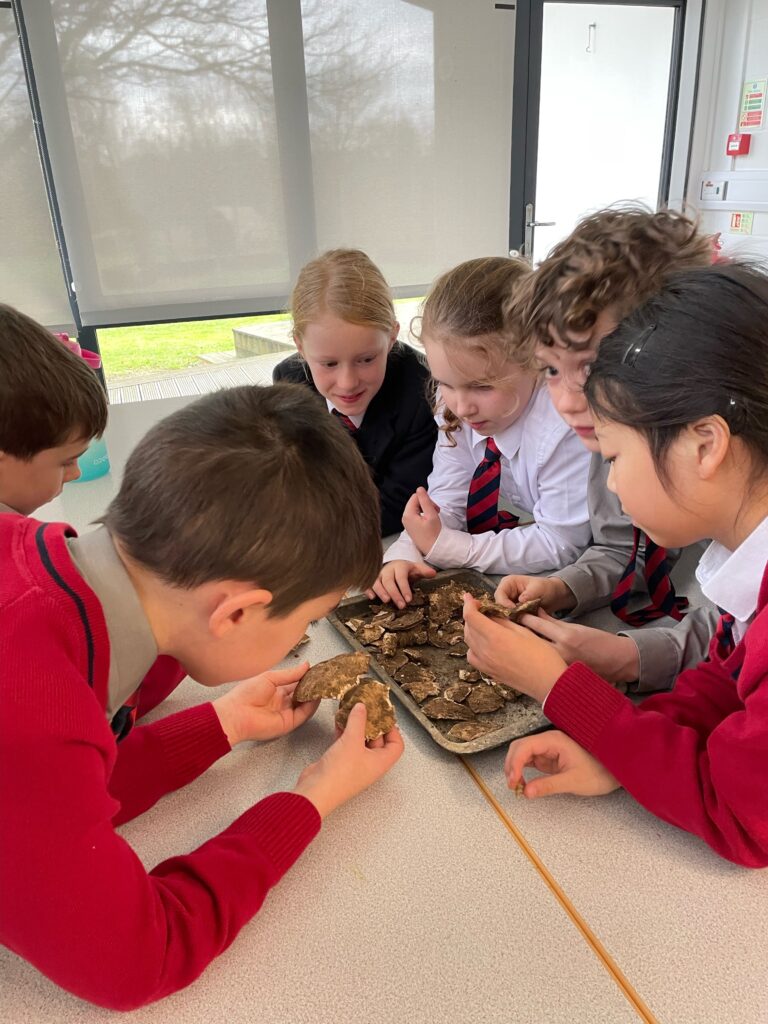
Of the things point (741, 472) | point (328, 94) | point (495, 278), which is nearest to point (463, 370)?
point (495, 278)

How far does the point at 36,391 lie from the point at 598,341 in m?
0.78

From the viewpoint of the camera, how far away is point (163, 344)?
3.41 metres

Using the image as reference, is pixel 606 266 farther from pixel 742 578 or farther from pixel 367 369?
pixel 367 369

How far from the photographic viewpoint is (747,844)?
65 cm

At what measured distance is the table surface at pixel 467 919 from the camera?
55cm

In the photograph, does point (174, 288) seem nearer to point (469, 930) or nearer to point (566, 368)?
point (566, 368)

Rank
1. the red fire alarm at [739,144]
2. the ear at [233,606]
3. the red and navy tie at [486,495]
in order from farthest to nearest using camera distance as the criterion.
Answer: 1. the red fire alarm at [739,144]
2. the red and navy tie at [486,495]
3. the ear at [233,606]

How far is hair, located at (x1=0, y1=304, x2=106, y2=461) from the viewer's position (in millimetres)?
954

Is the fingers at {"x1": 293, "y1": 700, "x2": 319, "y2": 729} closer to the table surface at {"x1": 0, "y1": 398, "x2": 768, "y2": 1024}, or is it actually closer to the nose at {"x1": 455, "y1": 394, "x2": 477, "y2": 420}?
the table surface at {"x1": 0, "y1": 398, "x2": 768, "y2": 1024}

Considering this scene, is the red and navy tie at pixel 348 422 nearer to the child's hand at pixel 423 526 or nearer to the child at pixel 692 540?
the child's hand at pixel 423 526

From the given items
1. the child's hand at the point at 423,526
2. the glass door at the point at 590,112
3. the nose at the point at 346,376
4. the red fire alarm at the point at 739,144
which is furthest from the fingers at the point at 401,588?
the red fire alarm at the point at 739,144

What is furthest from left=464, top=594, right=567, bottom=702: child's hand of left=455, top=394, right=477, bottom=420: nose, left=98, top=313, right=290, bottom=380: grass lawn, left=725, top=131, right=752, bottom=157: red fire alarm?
left=725, top=131, right=752, bottom=157: red fire alarm

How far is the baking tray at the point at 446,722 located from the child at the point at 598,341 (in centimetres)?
11

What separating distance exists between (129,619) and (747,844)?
23.9 inches
